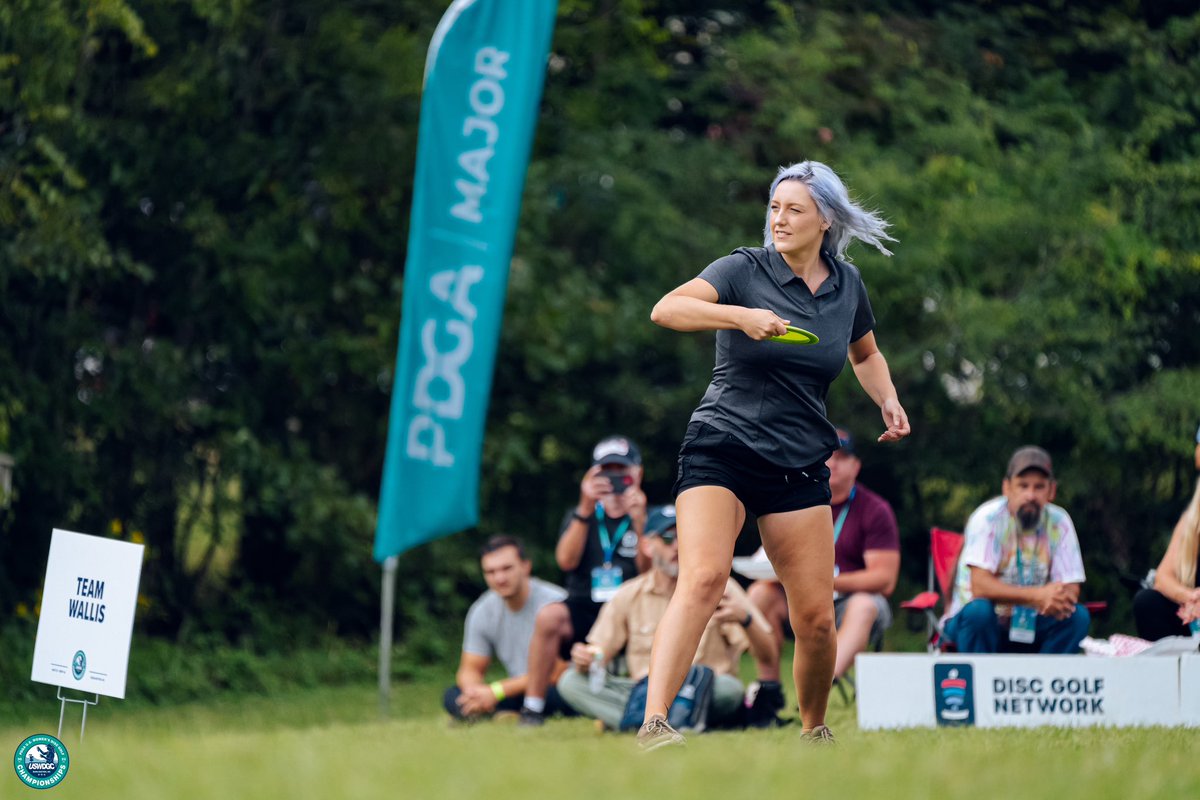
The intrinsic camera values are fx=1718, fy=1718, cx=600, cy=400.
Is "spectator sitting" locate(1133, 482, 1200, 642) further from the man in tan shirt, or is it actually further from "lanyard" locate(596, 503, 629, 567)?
"lanyard" locate(596, 503, 629, 567)

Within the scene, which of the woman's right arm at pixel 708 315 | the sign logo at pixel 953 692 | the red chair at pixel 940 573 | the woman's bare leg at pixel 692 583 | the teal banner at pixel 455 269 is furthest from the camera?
the teal banner at pixel 455 269

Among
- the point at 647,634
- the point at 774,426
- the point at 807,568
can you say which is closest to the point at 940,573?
the point at 647,634

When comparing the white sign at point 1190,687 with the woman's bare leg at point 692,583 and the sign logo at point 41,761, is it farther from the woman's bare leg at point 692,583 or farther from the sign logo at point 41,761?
the sign logo at point 41,761

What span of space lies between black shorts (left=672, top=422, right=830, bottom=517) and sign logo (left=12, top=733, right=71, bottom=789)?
6.22ft

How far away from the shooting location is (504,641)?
9.77 m

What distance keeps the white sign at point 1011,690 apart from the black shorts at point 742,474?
2.42 metres

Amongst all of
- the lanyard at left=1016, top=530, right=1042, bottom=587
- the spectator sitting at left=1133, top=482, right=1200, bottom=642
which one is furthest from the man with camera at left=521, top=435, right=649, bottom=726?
the spectator sitting at left=1133, top=482, right=1200, bottom=642

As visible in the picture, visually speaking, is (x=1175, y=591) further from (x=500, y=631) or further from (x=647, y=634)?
(x=500, y=631)

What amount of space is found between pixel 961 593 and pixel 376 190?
6.49 m

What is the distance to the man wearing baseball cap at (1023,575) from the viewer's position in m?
8.28

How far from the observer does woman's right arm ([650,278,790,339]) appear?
4.72 metres

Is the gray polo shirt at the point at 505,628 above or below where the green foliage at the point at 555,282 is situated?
below

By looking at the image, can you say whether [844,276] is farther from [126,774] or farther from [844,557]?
[844,557]

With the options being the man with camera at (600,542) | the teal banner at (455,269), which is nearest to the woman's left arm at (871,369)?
the man with camera at (600,542)
